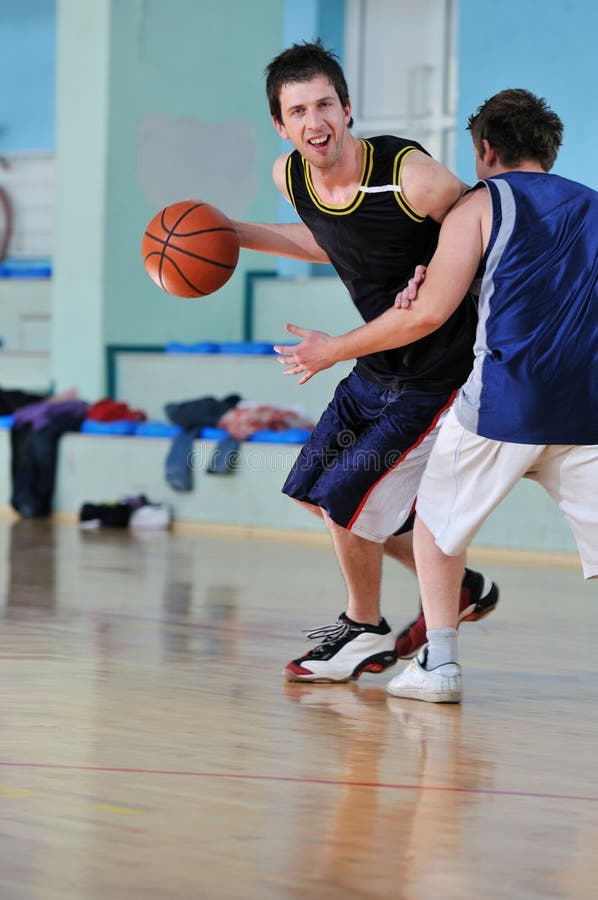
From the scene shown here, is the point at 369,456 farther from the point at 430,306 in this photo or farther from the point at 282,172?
the point at 282,172

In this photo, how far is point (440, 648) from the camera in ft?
11.1

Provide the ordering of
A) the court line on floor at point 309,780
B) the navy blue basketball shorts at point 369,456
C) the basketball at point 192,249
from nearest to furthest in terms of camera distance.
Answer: the court line on floor at point 309,780 < the navy blue basketball shorts at point 369,456 < the basketball at point 192,249

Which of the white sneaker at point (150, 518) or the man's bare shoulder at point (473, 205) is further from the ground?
the man's bare shoulder at point (473, 205)

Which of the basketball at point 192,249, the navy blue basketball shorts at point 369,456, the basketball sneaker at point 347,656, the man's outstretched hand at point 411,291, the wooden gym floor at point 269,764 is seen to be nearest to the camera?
the wooden gym floor at point 269,764

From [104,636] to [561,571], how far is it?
127 inches

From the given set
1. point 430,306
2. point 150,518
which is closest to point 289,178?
point 430,306

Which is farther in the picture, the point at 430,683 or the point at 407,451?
the point at 407,451

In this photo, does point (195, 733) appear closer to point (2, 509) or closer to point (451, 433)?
point (451, 433)

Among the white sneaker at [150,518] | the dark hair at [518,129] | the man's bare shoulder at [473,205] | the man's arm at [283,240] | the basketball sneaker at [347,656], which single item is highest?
the dark hair at [518,129]

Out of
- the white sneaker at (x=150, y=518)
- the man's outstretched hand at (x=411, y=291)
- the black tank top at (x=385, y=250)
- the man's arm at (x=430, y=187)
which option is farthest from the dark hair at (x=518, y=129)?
the white sneaker at (x=150, y=518)

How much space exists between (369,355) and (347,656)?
78cm

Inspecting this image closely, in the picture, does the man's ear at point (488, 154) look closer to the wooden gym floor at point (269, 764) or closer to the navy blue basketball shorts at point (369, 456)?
the navy blue basketball shorts at point (369, 456)

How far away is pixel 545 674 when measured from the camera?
12.7 feet

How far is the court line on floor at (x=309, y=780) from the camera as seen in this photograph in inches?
97.4
